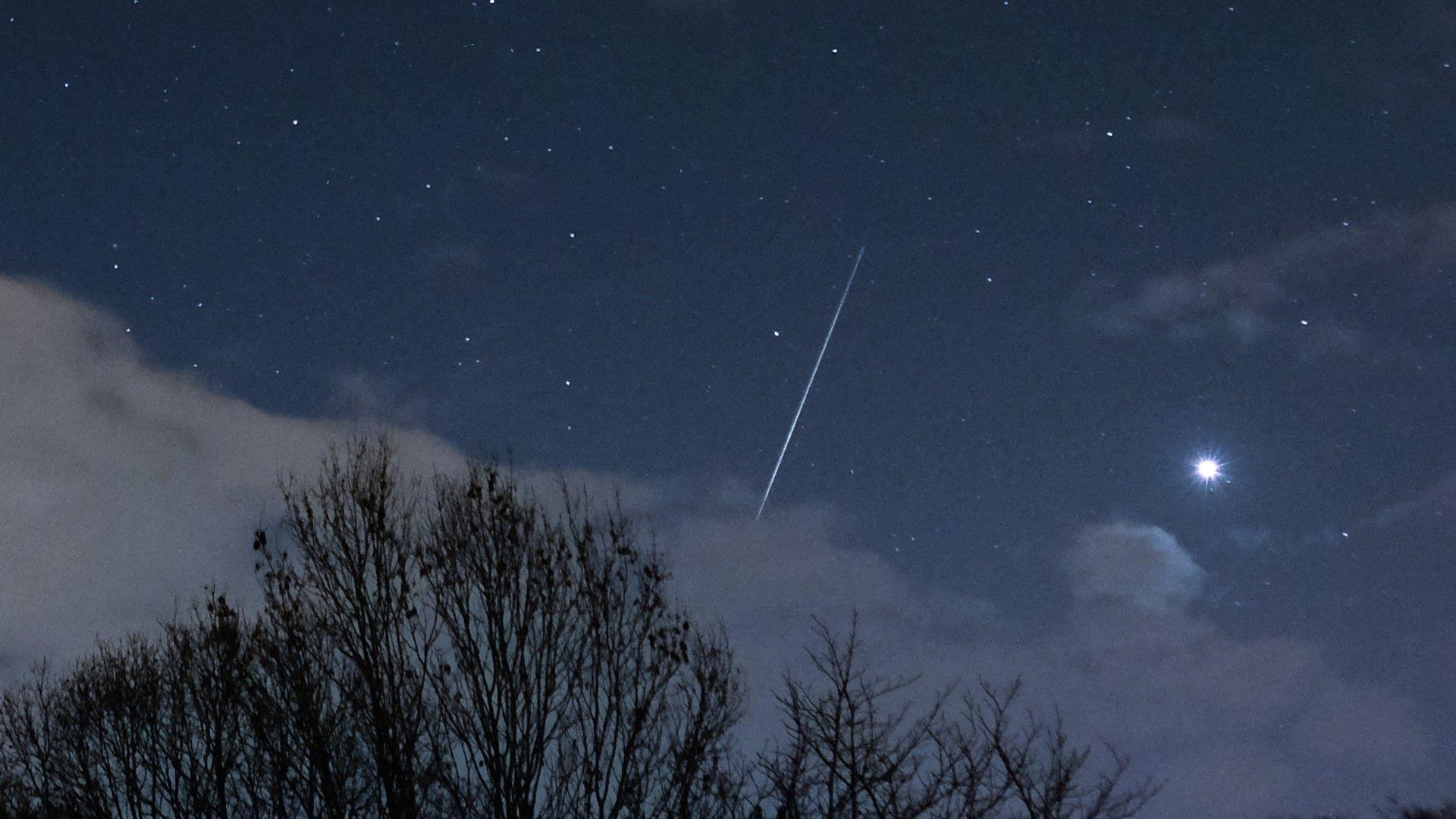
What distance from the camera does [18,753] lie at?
794 inches

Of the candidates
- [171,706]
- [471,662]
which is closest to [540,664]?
[471,662]

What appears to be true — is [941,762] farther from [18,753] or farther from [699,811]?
[18,753]

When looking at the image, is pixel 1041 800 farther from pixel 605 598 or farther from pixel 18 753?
pixel 18 753

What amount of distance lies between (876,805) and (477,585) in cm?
964

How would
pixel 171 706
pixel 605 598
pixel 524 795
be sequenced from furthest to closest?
pixel 171 706, pixel 605 598, pixel 524 795

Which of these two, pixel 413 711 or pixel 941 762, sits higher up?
pixel 941 762

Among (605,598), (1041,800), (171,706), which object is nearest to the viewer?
(605,598)

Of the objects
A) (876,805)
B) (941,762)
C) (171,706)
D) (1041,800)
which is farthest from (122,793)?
(1041,800)

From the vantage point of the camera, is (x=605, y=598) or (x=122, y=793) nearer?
(x=605, y=598)

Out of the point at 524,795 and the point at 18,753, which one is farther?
the point at 18,753

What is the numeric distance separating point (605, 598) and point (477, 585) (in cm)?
161

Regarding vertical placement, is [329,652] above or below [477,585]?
below

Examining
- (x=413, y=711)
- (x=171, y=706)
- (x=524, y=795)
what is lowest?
(x=524, y=795)

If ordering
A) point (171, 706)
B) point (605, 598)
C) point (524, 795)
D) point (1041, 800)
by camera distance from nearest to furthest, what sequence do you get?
1. point (524, 795)
2. point (605, 598)
3. point (171, 706)
4. point (1041, 800)
